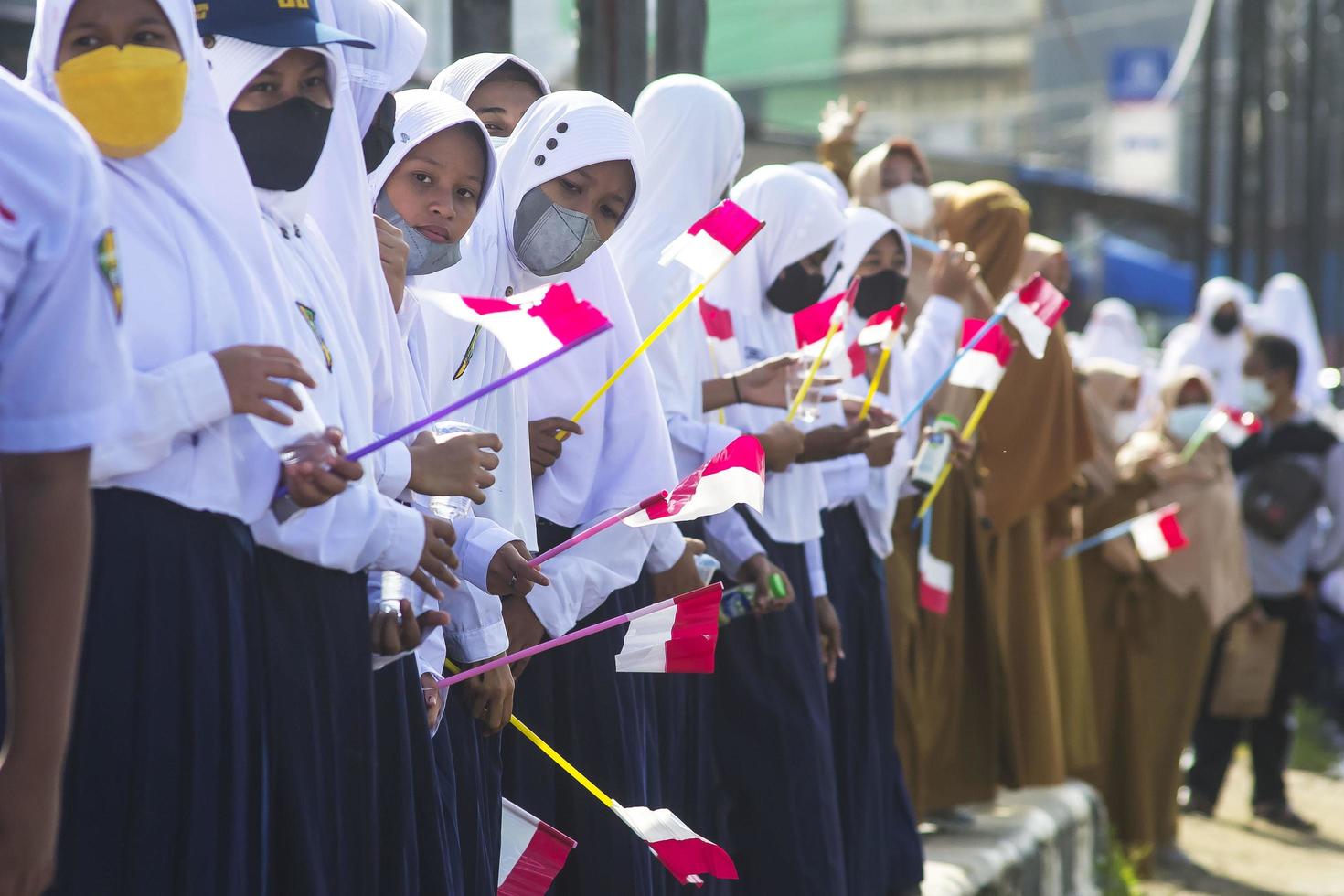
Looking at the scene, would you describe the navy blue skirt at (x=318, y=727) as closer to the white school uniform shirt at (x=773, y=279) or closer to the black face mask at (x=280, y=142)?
the black face mask at (x=280, y=142)

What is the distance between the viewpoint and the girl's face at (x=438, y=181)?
2.83 meters

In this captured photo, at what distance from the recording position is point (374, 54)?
2672 millimetres

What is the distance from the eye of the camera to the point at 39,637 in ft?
5.47

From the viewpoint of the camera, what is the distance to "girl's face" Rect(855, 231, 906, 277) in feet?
16.6

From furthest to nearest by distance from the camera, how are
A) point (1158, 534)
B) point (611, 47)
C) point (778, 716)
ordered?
point (1158, 534) → point (611, 47) → point (778, 716)

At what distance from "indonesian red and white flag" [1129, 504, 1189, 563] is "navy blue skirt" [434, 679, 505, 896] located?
4.21 metres

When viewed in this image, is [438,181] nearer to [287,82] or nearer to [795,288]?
[287,82]

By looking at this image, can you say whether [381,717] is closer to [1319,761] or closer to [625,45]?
[625,45]

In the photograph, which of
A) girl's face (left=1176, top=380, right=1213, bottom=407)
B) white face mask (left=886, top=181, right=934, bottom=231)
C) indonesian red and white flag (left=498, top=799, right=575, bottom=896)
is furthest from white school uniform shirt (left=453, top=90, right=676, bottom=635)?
girl's face (left=1176, top=380, right=1213, bottom=407)

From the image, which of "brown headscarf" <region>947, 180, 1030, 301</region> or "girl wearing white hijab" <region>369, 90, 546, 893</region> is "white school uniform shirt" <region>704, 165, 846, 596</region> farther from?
"brown headscarf" <region>947, 180, 1030, 301</region>

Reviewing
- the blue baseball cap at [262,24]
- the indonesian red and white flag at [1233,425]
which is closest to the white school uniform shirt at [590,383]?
the blue baseball cap at [262,24]

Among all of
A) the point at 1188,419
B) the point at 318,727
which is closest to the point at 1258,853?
the point at 1188,419

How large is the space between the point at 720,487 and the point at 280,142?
0.82m

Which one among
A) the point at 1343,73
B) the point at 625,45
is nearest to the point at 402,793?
the point at 625,45
